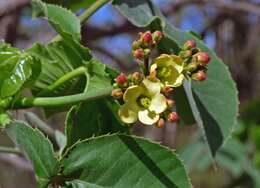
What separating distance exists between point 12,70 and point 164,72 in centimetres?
22

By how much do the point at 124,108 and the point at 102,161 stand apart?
0.07 meters

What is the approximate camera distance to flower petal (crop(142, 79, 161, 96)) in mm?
710

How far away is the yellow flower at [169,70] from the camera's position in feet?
2.37

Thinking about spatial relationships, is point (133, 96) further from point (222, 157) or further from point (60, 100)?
point (222, 157)

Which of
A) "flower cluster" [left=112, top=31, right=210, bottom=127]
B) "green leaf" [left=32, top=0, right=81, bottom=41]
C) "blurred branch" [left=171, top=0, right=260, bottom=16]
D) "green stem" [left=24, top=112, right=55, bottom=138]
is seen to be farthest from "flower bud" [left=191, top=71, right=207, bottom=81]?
"blurred branch" [left=171, top=0, right=260, bottom=16]

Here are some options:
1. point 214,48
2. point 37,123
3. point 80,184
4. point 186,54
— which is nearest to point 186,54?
point 186,54

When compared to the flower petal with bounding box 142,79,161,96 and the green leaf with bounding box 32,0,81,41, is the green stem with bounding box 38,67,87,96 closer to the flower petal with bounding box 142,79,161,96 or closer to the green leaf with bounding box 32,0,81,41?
the green leaf with bounding box 32,0,81,41

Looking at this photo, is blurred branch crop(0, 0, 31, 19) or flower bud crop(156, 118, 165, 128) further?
blurred branch crop(0, 0, 31, 19)

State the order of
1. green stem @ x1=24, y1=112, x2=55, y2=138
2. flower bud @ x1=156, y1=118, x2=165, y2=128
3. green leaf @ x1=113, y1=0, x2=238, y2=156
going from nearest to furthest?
1. flower bud @ x1=156, y1=118, x2=165, y2=128
2. green leaf @ x1=113, y1=0, x2=238, y2=156
3. green stem @ x1=24, y1=112, x2=55, y2=138

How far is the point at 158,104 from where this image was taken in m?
0.71

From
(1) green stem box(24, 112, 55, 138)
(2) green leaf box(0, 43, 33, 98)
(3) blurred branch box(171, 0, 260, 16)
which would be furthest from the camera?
(3) blurred branch box(171, 0, 260, 16)

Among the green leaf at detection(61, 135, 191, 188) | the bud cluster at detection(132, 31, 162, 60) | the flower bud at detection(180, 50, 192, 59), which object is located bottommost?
the green leaf at detection(61, 135, 191, 188)

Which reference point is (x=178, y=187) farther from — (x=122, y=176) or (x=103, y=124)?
(x=103, y=124)

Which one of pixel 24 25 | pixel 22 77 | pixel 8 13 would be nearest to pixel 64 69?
pixel 22 77
